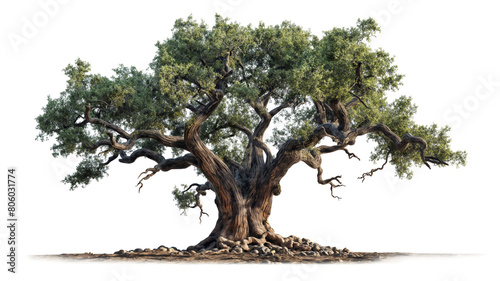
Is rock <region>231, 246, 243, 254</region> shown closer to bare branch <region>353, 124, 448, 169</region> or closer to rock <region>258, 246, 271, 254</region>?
rock <region>258, 246, 271, 254</region>

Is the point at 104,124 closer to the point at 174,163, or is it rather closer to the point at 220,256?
the point at 174,163

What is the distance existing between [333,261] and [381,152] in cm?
500

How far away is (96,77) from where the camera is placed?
1476 cm

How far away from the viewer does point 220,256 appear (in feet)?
47.5

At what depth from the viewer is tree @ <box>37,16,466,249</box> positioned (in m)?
14.2

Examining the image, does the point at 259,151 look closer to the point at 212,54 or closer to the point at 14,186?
the point at 212,54

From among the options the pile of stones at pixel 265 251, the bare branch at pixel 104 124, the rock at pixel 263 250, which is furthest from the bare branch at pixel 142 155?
the rock at pixel 263 250

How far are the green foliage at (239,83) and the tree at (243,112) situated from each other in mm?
34

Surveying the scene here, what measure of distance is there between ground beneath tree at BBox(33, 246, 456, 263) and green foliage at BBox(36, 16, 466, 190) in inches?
129

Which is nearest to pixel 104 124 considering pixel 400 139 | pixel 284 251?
pixel 284 251

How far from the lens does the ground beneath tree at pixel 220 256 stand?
46.0 ft

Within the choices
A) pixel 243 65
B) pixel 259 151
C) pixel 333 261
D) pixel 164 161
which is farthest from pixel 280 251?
pixel 243 65

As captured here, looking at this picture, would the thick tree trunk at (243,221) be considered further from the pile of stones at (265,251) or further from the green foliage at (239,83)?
the green foliage at (239,83)

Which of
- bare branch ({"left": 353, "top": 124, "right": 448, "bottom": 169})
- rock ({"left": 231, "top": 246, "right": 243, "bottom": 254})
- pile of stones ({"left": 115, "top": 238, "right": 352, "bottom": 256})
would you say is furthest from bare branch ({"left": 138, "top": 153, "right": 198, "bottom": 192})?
bare branch ({"left": 353, "top": 124, "right": 448, "bottom": 169})
